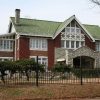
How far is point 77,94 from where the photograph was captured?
20.4m

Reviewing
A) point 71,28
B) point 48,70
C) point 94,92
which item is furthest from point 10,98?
point 71,28

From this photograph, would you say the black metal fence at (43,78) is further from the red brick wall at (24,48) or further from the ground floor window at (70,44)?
the ground floor window at (70,44)

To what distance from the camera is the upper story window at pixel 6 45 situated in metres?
48.2

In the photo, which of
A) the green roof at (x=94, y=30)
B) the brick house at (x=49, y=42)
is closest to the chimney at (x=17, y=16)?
the brick house at (x=49, y=42)

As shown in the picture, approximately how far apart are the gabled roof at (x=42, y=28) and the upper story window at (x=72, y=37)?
90 cm

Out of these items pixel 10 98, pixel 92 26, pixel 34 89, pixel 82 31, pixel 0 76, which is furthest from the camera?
pixel 92 26

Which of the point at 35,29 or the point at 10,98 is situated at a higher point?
the point at 35,29

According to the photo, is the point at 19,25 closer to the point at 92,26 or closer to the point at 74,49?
the point at 74,49

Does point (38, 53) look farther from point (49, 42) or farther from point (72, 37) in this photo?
point (72, 37)

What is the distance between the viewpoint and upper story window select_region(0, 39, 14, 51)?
48.2m

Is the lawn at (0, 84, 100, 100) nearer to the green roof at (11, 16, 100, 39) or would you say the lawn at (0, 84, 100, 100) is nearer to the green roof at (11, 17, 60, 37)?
the green roof at (11, 16, 100, 39)

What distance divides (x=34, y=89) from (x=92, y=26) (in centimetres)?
3891

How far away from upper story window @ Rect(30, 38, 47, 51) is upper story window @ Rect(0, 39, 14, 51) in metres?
3.34

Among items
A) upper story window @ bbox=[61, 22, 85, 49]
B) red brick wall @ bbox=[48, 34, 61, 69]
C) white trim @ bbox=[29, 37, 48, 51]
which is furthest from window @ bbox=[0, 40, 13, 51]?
upper story window @ bbox=[61, 22, 85, 49]
